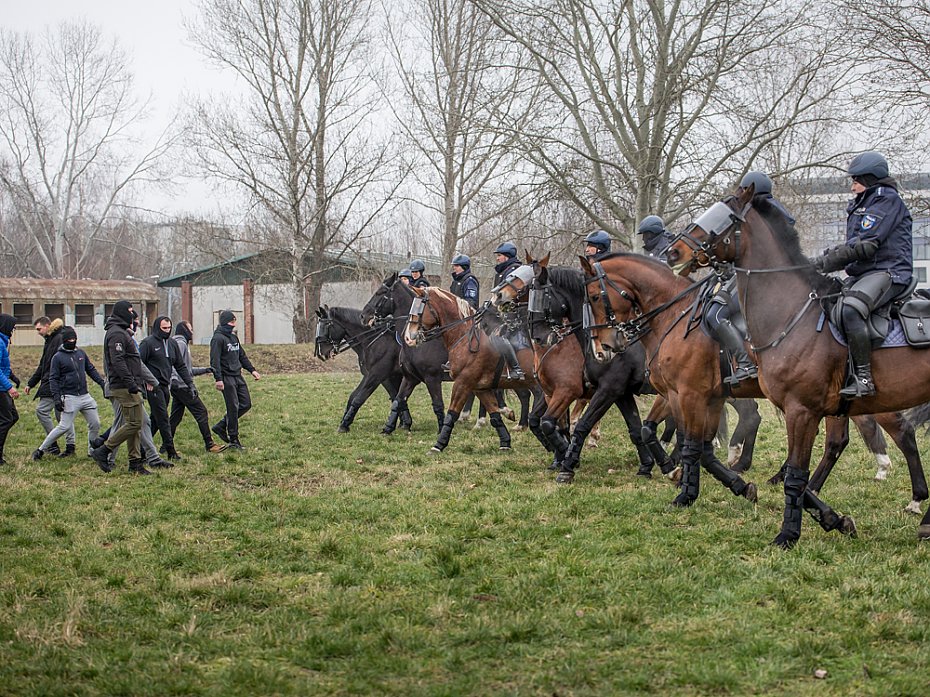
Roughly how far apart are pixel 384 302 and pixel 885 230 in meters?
9.56

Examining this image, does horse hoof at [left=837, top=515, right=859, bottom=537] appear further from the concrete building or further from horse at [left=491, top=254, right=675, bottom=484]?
the concrete building

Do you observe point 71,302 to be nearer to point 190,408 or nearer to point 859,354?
point 190,408

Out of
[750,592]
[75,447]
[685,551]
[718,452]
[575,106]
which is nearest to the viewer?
[750,592]

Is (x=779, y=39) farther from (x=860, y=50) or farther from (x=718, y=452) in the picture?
(x=718, y=452)

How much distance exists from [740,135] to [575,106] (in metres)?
3.93

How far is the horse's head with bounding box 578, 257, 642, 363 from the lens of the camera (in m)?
9.34

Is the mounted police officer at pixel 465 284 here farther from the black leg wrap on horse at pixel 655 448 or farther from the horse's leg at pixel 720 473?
the horse's leg at pixel 720 473

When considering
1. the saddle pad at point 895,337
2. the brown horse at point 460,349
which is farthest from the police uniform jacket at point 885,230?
the brown horse at point 460,349

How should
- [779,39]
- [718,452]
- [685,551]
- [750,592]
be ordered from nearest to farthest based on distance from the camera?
[750,592]
[685,551]
[718,452]
[779,39]

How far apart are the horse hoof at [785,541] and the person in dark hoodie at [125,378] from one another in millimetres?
7430

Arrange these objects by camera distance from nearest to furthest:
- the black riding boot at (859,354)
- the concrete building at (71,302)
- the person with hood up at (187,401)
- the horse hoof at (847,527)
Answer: the black riding boot at (859,354), the horse hoof at (847,527), the person with hood up at (187,401), the concrete building at (71,302)

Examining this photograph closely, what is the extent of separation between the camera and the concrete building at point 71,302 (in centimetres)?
3741

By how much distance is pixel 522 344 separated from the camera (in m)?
13.0

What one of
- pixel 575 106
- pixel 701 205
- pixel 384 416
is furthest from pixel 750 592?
pixel 575 106
